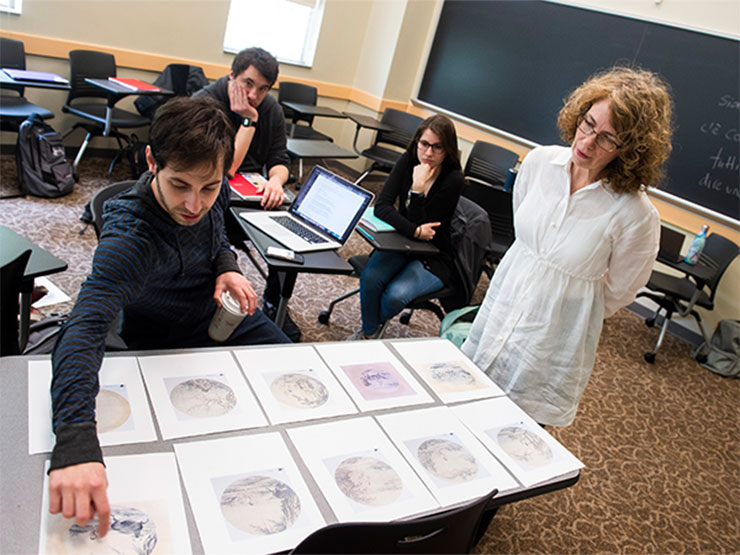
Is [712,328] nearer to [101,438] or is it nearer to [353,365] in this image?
[353,365]

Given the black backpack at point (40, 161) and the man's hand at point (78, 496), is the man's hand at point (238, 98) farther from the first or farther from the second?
the man's hand at point (78, 496)

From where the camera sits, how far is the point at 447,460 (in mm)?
1207

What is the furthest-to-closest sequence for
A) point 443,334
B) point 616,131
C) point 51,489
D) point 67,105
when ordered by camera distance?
point 67,105 → point 443,334 → point 616,131 → point 51,489

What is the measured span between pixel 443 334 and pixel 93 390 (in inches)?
54.5

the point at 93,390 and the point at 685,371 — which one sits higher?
the point at 93,390

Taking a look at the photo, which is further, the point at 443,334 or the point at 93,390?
the point at 443,334

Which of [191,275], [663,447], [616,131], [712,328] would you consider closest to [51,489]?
[191,275]

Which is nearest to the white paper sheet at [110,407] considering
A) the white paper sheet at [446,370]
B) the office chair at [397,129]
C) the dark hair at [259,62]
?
the white paper sheet at [446,370]

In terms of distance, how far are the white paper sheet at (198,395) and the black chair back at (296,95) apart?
4347 millimetres

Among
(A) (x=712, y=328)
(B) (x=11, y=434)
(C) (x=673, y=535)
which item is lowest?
(C) (x=673, y=535)

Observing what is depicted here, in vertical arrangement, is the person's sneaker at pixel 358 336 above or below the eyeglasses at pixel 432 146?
below

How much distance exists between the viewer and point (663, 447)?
2795mm

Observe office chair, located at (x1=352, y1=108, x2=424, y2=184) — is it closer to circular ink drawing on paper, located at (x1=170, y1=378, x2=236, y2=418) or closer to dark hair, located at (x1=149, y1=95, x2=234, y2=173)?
dark hair, located at (x1=149, y1=95, x2=234, y2=173)

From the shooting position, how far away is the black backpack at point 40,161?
355cm
